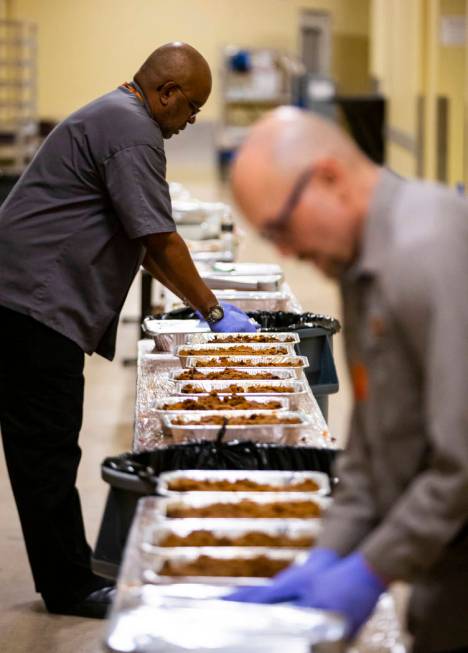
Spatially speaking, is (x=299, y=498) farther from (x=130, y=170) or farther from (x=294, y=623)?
(x=130, y=170)

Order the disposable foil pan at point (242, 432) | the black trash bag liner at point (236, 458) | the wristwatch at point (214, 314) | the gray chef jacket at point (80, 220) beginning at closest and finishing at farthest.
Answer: the black trash bag liner at point (236, 458) → the disposable foil pan at point (242, 432) → the gray chef jacket at point (80, 220) → the wristwatch at point (214, 314)

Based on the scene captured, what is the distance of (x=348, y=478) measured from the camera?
66.8 inches

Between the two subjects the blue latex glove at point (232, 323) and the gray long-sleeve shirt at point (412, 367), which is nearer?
the gray long-sleeve shirt at point (412, 367)

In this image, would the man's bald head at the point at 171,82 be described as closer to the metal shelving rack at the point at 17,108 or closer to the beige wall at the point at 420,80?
the beige wall at the point at 420,80

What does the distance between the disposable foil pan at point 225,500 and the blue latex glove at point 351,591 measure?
0.50 meters

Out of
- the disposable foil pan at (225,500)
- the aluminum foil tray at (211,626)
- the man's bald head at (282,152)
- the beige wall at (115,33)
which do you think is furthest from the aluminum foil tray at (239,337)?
the beige wall at (115,33)

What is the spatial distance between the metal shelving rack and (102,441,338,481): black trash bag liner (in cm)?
1178

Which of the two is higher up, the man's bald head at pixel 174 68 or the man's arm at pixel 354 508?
the man's bald head at pixel 174 68

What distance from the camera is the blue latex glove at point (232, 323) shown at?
3.71 m

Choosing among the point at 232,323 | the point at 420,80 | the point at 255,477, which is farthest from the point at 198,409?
the point at 420,80

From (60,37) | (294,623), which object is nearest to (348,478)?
(294,623)

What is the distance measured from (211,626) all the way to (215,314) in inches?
82.8

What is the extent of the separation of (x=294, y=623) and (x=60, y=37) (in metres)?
18.8

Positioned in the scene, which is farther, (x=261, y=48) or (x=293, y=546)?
(x=261, y=48)
